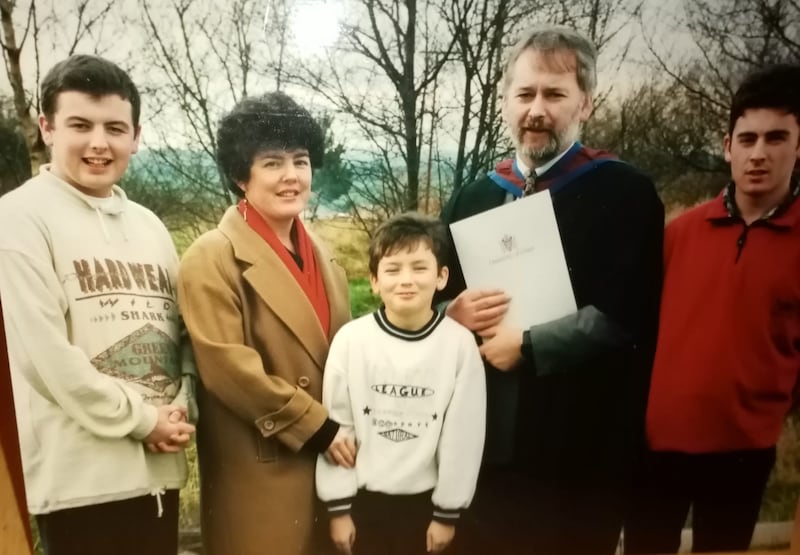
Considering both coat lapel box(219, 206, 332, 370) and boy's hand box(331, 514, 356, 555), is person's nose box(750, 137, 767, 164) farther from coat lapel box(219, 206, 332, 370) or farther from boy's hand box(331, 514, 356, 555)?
boy's hand box(331, 514, 356, 555)

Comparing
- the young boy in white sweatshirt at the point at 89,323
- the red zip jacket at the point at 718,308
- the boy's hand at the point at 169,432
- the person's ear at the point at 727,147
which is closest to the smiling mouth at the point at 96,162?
the young boy in white sweatshirt at the point at 89,323

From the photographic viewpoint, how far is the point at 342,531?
4.83 ft

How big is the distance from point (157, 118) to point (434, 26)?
0.55 m

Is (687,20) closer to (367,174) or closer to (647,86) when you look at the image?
(647,86)

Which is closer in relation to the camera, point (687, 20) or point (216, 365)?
point (216, 365)

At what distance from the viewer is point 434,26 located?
144cm

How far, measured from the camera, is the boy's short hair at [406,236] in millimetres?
1433

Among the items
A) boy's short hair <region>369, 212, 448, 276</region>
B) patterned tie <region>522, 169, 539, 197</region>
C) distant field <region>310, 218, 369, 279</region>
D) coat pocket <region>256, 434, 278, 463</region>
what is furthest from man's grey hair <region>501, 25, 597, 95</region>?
coat pocket <region>256, 434, 278, 463</region>

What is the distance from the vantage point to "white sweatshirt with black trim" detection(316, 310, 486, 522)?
56.4 inches

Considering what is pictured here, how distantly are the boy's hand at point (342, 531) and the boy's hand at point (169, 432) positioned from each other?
0.34 metres

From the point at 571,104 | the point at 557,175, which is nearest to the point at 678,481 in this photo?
the point at 557,175

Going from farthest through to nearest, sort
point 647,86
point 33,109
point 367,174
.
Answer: point 647,86
point 367,174
point 33,109

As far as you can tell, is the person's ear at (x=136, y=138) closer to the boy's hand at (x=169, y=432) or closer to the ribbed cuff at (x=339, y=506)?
the boy's hand at (x=169, y=432)

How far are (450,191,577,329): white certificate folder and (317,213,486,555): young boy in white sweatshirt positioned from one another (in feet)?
0.18
